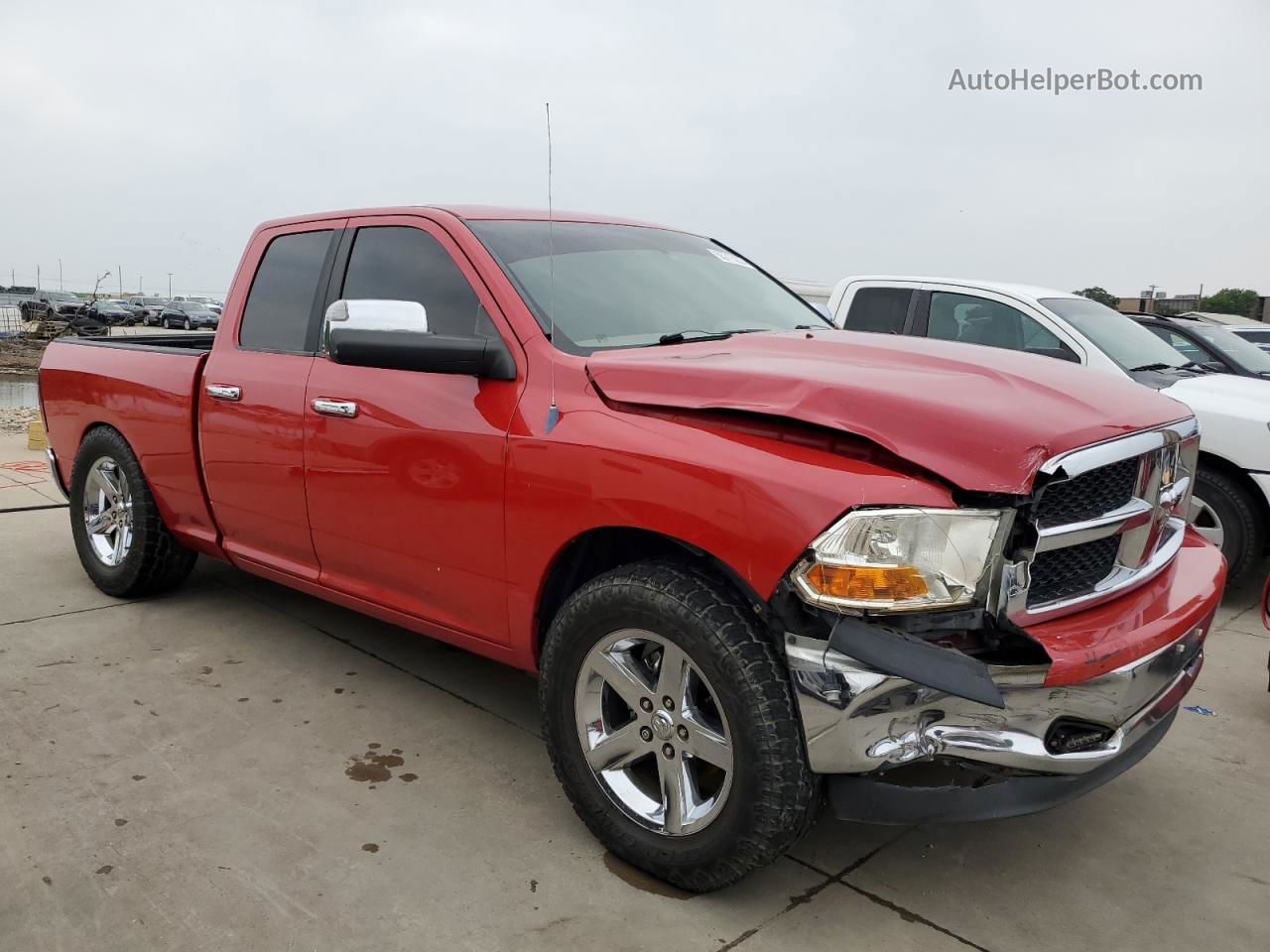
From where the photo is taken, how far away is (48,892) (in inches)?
101

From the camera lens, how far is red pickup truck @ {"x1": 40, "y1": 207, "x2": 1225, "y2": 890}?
2.21 m

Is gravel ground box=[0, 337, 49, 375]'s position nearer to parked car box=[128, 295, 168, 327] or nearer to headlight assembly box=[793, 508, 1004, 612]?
parked car box=[128, 295, 168, 327]

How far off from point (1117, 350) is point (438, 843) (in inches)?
197

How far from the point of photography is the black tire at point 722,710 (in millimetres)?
2316

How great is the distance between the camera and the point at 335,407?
3516mm

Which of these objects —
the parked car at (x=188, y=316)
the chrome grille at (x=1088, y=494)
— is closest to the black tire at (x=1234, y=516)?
the chrome grille at (x=1088, y=494)

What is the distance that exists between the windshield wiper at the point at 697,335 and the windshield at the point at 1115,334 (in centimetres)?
342

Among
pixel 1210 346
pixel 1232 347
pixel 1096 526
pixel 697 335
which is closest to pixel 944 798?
pixel 1096 526

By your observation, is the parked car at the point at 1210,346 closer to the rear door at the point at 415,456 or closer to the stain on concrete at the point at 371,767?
the rear door at the point at 415,456

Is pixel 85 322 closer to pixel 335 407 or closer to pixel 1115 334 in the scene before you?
pixel 1115 334

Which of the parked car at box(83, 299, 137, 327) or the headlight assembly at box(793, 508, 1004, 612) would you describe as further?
the parked car at box(83, 299, 137, 327)

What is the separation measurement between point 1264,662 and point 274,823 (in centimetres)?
421

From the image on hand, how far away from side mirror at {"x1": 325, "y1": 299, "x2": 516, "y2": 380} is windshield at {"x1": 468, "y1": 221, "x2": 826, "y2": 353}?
20cm

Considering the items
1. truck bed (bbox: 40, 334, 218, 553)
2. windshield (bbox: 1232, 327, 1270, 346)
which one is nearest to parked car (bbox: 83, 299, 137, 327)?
windshield (bbox: 1232, 327, 1270, 346)
